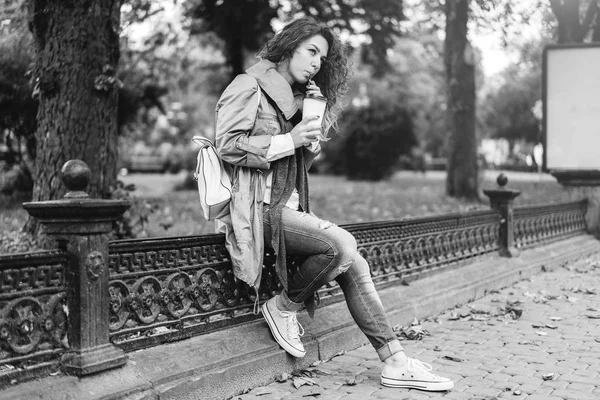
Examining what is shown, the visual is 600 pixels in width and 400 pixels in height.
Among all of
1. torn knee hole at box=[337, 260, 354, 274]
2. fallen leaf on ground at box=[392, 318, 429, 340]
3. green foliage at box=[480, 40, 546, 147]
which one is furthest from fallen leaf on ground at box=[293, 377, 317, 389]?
green foliage at box=[480, 40, 546, 147]

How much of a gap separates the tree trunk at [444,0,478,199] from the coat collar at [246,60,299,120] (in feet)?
38.5

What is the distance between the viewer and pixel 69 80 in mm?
7047

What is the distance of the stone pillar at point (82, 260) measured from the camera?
3.63 metres

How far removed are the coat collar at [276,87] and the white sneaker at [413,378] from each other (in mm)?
1756

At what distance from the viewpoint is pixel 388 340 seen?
4.56 metres

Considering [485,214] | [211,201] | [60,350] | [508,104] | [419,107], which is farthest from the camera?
[508,104]

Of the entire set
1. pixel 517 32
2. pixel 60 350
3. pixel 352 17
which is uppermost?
pixel 352 17

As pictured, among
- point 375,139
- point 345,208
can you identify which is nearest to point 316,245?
point 345,208

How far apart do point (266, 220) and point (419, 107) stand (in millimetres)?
33949

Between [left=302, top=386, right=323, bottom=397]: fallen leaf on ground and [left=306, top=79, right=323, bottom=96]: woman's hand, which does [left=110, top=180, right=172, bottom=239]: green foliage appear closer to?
[left=306, top=79, right=323, bottom=96]: woman's hand

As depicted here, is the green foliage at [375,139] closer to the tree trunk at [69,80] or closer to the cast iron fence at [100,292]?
the tree trunk at [69,80]

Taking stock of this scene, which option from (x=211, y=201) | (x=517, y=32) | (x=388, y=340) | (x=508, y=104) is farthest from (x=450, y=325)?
(x=508, y=104)

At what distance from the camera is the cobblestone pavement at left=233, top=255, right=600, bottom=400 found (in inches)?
174

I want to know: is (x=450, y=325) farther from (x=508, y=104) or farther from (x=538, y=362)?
(x=508, y=104)
